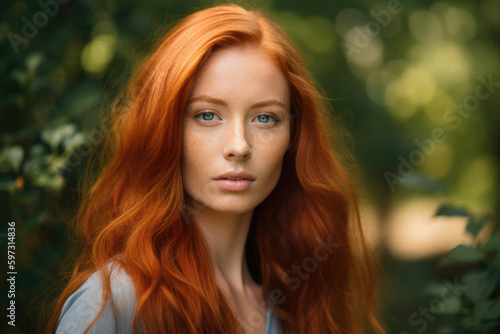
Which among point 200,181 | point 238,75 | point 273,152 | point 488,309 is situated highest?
point 238,75

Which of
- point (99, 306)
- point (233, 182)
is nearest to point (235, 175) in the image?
point (233, 182)

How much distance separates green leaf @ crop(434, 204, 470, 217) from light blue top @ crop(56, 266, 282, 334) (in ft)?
3.84

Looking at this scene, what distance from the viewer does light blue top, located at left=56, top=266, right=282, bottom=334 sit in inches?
57.3

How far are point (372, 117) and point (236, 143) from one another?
289 cm

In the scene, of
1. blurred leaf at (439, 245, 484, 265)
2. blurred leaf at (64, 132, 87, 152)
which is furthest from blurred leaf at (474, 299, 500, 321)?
blurred leaf at (64, 132, 87, 152)

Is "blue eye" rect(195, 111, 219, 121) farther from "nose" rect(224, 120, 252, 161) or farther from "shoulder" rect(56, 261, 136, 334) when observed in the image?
"shoulder" rect(56, 261, 136, 334)

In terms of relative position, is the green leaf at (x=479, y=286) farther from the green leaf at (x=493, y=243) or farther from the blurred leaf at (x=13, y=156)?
the blurred leaf at (x=13, y=156)

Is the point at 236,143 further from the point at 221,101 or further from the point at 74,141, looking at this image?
the point at 74,141

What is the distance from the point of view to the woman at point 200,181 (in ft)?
5.12

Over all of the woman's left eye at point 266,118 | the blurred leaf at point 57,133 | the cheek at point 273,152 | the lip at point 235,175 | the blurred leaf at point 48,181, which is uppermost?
the woman's left eye at point 266,118

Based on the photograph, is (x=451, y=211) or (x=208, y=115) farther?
(x=451, y=211)

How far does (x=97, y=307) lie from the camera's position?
1470 millimetres

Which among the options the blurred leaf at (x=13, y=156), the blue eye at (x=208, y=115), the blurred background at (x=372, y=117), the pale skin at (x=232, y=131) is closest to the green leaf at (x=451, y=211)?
the blurred background at (x=372, y=117)

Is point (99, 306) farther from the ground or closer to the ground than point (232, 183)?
closer to the ground
